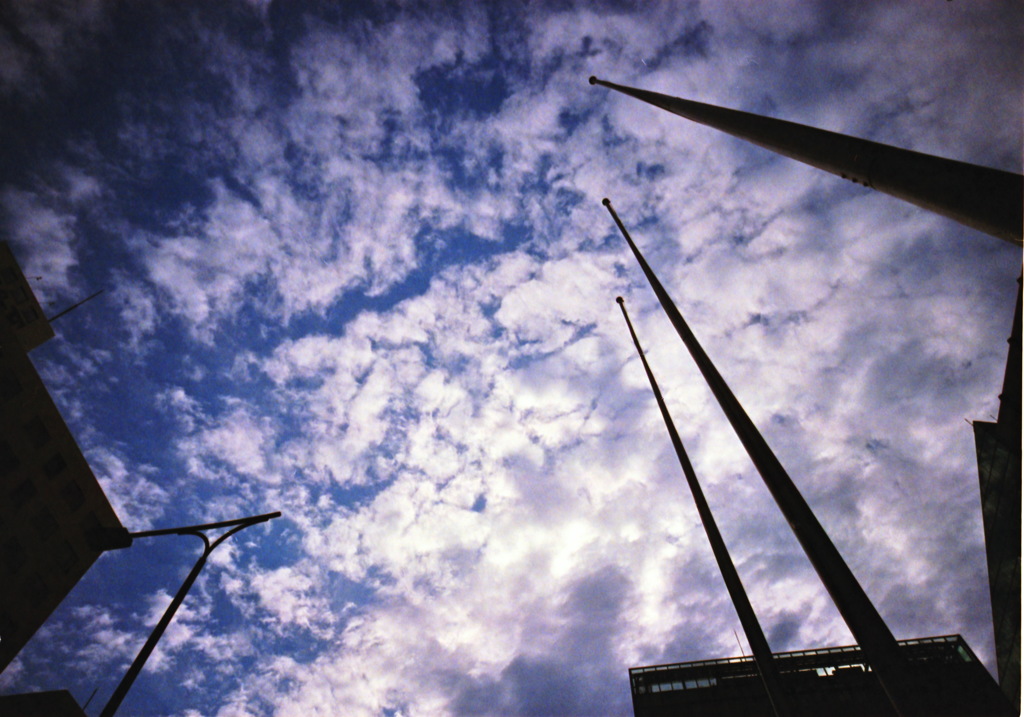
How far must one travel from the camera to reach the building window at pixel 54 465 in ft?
105

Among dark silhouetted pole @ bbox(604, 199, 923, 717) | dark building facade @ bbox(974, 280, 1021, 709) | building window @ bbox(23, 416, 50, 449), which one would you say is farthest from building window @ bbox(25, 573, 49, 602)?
dark building facade @ bbox(974, 280, 1021, 709)

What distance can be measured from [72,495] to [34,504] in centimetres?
270

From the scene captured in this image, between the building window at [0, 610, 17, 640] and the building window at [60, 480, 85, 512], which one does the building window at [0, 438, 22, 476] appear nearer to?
the building window at [60, 480, 85, 512]

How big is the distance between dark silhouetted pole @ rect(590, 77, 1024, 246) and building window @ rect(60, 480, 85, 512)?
1835 inches

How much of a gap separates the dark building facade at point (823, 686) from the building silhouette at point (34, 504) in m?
52.8

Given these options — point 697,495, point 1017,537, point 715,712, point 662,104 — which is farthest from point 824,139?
point 715,712

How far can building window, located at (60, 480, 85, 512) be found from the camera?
108ft

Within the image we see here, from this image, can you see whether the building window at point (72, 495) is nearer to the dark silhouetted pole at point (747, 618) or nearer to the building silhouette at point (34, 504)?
the building silhouette at point (34, 504)

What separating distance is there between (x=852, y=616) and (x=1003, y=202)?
4.22 meters

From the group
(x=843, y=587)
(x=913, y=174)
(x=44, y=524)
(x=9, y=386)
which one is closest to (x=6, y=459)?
(x=9, y=386)

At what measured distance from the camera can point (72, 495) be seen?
110 ft

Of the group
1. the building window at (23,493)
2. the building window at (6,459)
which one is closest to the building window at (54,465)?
the building window at (23,493)

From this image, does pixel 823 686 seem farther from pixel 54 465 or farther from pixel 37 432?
pixel 37 432

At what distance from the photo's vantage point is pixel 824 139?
5160 millimetres
